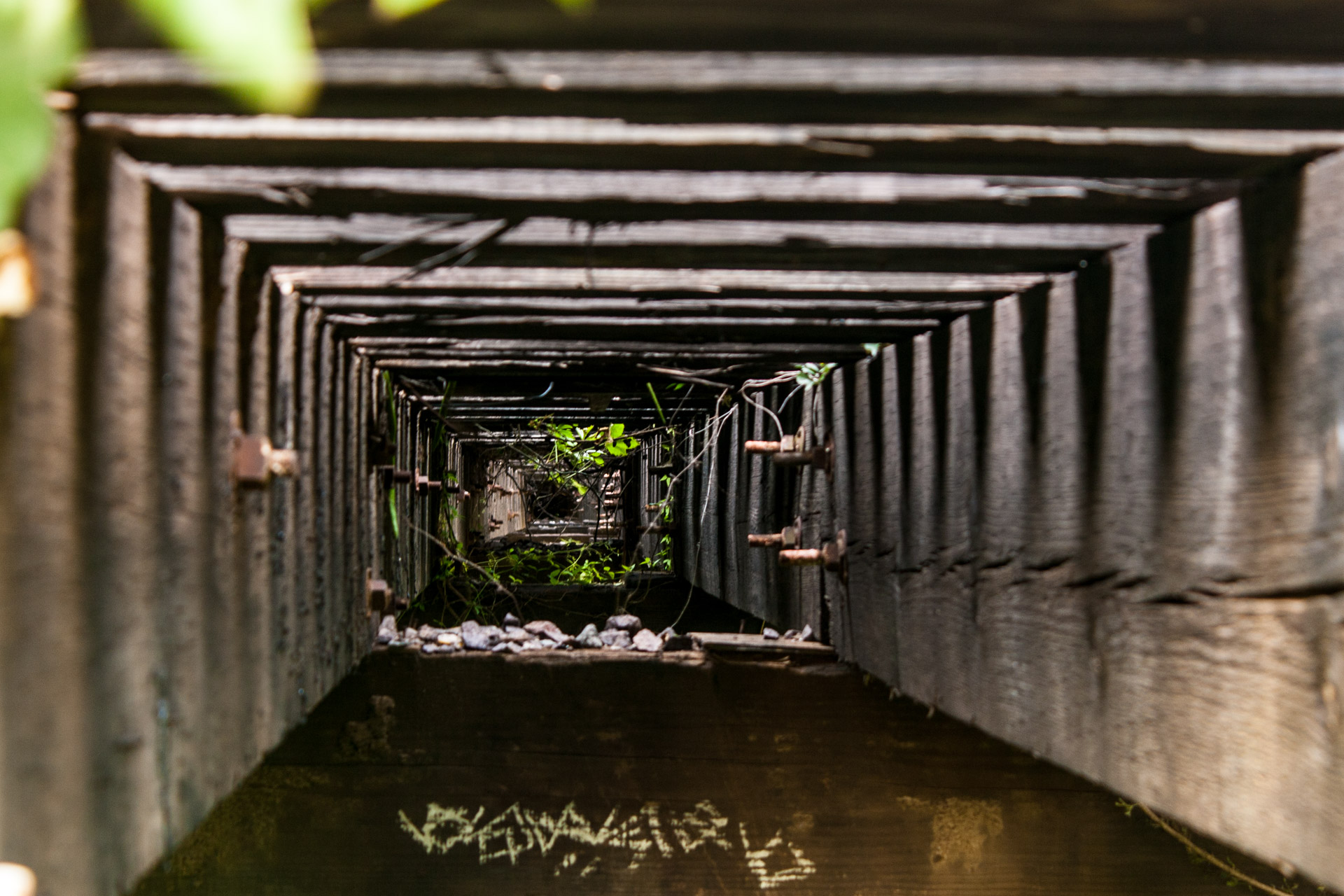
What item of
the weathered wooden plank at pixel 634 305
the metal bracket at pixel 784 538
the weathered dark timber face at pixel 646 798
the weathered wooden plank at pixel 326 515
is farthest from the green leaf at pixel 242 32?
the metal bracket at pixel 784 538

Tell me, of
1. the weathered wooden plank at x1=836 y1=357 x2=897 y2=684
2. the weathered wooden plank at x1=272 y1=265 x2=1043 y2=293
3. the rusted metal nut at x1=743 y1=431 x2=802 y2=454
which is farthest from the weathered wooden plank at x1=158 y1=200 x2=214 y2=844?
the rusted metal nut at x1=743 y1=431 x2=802 y2=454

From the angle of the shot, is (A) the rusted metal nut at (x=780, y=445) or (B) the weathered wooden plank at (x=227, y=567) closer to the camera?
(B) the weathered wooden plank at (x=227, y=567)

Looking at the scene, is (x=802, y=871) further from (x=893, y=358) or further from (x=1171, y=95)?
(x=1171, y=95)

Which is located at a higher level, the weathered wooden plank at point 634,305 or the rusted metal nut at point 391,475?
the weathered wooden plank at point 634,305

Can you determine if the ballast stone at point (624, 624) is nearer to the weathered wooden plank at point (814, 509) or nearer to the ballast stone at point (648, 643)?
the ballast stone at point (648, 643)

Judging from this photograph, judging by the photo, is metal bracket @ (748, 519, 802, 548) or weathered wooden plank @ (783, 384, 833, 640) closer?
weathered wooden plank @ (783, 384, 833, 640)

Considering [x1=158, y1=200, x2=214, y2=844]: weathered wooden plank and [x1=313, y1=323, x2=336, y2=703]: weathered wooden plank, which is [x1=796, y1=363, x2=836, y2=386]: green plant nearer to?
[x1=313, y1=323, x2=336, y2=703]: weathered wooden plank

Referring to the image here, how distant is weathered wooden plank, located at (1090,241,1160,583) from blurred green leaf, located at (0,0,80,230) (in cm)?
181

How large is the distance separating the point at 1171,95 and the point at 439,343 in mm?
2583

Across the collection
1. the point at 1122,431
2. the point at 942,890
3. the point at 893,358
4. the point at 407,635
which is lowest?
the point at 942,890

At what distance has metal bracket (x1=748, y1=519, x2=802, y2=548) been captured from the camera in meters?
4.22

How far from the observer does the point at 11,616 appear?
47.9 inches

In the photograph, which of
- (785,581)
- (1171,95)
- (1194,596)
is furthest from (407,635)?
(1171,95)

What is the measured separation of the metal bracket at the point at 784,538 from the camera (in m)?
4.22
